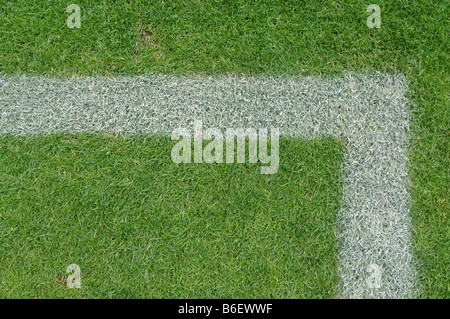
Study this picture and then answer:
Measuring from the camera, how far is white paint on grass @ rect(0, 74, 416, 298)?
225 centimetres

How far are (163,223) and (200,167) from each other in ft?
1.45

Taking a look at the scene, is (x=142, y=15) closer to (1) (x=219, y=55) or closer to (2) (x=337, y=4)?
(1) (x=219, y=55)

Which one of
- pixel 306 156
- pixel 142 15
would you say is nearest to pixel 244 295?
pixel 306 156

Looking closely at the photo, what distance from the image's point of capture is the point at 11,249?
2320 millimetres

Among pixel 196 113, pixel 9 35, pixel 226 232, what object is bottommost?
pixel 226 232

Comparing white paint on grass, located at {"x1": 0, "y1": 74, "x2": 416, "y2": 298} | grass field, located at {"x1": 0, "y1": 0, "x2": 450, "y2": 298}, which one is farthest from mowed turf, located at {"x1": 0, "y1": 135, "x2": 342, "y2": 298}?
white paint on grass, located at {"x1": 0, "y1": 74, "x2": 416, "y2": 298}

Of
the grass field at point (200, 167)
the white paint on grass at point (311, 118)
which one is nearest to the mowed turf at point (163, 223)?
the grass field at point (200, 167)

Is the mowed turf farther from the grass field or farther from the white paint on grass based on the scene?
the white paint on grass

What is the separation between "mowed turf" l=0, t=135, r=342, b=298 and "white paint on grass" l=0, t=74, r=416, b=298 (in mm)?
117

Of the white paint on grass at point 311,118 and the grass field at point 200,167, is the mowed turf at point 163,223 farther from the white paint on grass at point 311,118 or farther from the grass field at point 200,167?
the white paint on grass at point 311,118

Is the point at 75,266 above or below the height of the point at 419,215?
below

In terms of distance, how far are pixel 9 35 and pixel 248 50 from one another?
1.69 m

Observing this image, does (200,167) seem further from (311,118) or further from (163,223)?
(311,118)

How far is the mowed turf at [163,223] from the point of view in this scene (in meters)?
2.26
